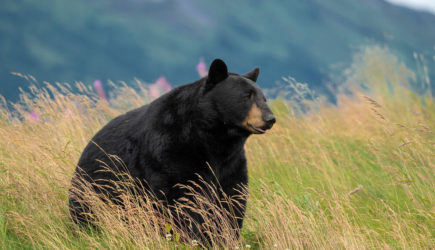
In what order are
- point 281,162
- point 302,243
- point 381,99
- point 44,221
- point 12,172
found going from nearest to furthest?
point 302,243 → point 44,221 → point 12,172 → point 281,162 → point 381,99

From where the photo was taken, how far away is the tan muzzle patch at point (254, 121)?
3.38 metres

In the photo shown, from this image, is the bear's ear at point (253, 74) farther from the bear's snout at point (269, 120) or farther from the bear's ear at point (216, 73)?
the bear's snout at point (269, 120)

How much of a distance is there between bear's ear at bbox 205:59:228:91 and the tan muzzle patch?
0.36m

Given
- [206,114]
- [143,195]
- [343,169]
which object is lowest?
[343,169]

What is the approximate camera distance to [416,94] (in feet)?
30.5

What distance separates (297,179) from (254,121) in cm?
185

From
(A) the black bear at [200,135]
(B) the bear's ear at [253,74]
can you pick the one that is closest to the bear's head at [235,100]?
(A) the black bear at [200,135]

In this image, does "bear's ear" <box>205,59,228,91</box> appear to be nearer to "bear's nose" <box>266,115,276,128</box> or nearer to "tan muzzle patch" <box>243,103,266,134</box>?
"tan muzzle patch" <box>243,103,266,134</box>

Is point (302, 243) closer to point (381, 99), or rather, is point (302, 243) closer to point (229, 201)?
point (229, 201)

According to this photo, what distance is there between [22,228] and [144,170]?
1.09 meters

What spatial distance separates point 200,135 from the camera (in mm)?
3639

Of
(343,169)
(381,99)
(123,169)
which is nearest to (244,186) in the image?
(123,169)

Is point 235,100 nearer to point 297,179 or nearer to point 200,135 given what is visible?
point 200,135

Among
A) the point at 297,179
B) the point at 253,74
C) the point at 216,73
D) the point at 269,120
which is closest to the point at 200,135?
the point at 216,73
